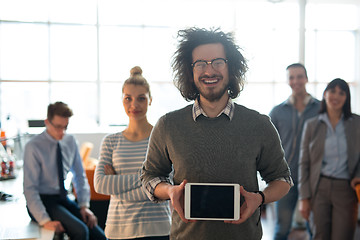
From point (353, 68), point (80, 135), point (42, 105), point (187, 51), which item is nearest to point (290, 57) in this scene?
point (353, 68)

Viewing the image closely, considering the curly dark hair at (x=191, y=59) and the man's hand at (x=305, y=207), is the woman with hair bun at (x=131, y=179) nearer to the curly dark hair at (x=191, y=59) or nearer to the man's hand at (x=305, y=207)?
the curly dark hair at (x=191, y=59)

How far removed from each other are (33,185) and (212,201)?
1743mm

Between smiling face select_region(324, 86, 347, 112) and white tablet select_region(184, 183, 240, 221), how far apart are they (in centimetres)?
211

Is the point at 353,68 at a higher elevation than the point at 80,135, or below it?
higher

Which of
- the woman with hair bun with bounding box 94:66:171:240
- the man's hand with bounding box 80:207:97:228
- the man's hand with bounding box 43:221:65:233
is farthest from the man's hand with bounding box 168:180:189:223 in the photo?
the man's hand with bounding box 80:207:97:228

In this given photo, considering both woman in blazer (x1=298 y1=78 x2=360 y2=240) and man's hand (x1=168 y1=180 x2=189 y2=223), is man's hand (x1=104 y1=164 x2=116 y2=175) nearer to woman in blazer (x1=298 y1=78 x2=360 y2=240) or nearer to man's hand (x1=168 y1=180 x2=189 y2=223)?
man's hand (x1=168 y1=180 x2=189 y2=223)

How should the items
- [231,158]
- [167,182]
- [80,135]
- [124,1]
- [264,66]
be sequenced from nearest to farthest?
[231,158] < [167,182] < [80,135] < [124,1] < [264,66]

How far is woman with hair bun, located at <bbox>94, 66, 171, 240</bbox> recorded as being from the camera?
1.92 meters

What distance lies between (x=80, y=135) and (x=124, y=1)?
306cm

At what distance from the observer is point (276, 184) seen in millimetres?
1373

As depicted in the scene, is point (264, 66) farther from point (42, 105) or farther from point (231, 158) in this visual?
point (231, 158)

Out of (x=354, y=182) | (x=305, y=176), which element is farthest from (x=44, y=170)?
(x=354, y=182)

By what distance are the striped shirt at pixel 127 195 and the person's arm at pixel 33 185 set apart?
665mm

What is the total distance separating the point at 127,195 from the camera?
6.43ft
